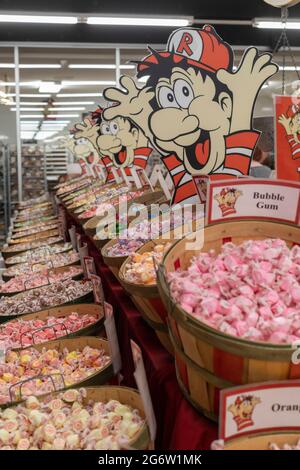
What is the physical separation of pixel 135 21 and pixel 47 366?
8.02 metres

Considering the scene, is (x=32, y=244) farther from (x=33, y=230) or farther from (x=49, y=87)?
(x=49, y=87)

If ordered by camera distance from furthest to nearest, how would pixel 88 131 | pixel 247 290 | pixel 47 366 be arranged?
1. pixel 88 131
2. pixel 47 366
3. pixel 247 290

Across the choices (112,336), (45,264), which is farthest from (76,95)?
(112,336)

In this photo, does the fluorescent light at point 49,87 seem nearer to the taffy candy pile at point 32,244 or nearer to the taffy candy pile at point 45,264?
the taffy candy pile at point 32,244

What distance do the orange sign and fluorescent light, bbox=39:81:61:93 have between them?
32.8ft

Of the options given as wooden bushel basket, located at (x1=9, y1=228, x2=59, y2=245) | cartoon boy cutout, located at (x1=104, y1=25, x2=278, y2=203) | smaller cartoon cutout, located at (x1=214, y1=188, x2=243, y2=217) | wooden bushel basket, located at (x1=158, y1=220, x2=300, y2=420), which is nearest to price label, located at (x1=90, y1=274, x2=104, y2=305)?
cartoon boy cutout, located at (x1=104, y1=25, x2=278, y2=203)

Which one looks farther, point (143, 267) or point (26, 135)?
point (26, 135)

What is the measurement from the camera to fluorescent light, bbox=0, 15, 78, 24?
28.8 feet

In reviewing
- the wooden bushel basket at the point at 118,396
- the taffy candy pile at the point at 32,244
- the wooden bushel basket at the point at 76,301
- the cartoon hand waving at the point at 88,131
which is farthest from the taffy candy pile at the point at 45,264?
the wooden bushel basket at the point at 118,396

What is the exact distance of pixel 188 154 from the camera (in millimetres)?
2723

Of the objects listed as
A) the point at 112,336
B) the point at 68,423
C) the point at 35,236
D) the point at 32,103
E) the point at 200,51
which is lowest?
the point at 35,236

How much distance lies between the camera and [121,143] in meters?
5.09

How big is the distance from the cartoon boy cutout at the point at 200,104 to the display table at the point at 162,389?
2.62ft

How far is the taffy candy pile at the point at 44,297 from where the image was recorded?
3.32 metres
